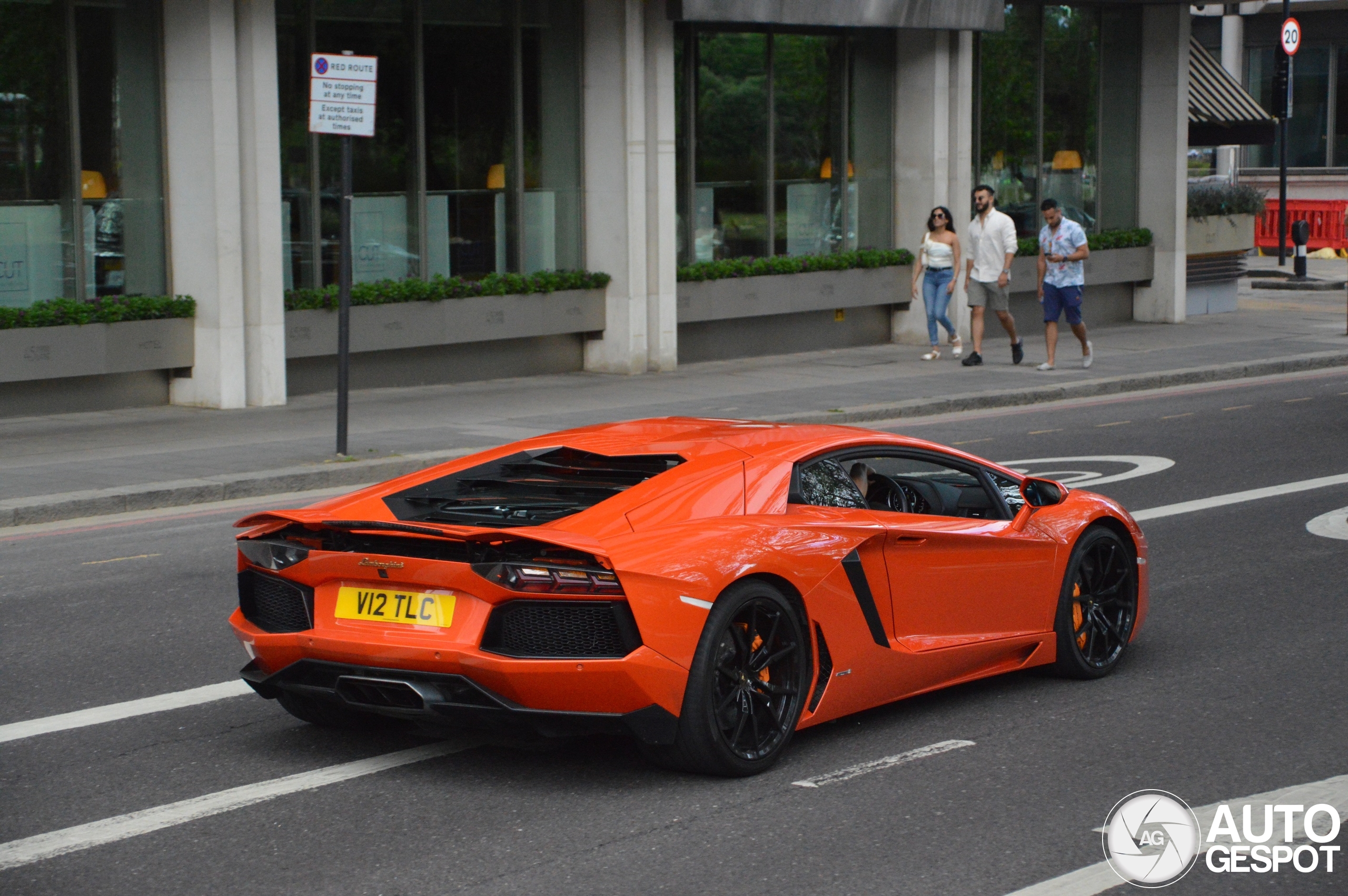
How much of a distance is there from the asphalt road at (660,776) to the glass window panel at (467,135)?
10.5 m

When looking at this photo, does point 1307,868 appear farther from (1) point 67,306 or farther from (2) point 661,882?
(1) point 67,306

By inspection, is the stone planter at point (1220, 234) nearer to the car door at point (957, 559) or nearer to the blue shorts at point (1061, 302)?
the blue shorts at point (1061, 302)

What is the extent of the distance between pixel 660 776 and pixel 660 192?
48.3 ft

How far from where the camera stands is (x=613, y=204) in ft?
66.1

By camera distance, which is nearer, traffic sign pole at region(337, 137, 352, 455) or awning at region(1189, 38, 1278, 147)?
traffic sign pole at region(337, 137, 352, 455)

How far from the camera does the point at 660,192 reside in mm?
20109

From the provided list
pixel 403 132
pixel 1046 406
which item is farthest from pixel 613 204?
pixel 1046 406

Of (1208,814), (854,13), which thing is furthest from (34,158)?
(1208,814)

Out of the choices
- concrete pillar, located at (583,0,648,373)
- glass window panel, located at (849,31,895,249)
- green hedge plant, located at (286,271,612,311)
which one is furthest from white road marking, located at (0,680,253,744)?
glass window panel, located at (849,31,895,249)

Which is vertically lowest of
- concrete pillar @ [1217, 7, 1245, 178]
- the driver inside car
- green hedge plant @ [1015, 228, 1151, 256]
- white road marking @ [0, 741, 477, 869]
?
white road marking @ [0, 741, 477, 869]

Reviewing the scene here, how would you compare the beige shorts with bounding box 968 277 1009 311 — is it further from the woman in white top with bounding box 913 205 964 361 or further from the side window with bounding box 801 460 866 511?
the side window with bounding box 801 460 866 511

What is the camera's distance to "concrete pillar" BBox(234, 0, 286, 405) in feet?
54.9

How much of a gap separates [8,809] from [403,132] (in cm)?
1406

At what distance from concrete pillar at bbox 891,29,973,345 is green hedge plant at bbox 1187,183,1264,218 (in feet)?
20.0
